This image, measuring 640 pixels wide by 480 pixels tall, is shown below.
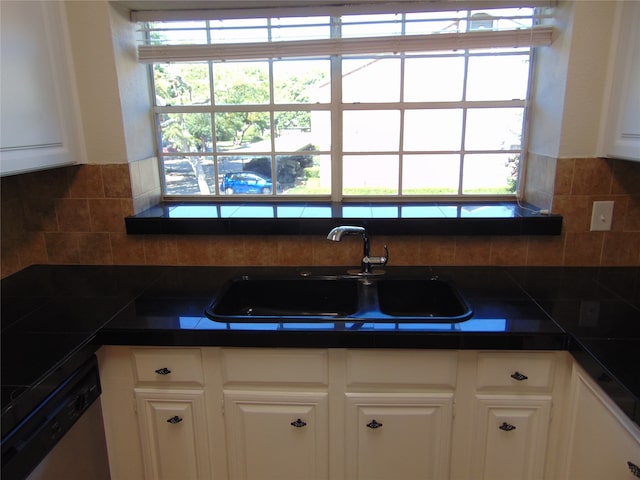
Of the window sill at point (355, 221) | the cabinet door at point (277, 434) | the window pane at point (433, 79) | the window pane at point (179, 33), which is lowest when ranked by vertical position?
the cabinet door at point (277, 434)

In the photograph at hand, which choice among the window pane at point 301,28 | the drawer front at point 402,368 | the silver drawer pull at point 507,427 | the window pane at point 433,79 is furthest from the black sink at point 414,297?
the window pane at point 301,28

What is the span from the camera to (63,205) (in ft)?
6.15

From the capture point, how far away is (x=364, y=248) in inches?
68.9

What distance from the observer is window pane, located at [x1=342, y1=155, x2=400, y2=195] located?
6.71 ft

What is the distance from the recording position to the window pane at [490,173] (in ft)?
6.61

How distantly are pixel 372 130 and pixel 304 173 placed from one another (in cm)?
37

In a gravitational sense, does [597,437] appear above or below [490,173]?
below

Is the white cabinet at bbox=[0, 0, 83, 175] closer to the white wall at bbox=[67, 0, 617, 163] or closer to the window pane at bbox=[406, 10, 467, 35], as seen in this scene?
the white wall at bbox=[67, 0, 617, 163]

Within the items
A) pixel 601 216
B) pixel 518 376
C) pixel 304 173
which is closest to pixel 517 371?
pixel 518 376

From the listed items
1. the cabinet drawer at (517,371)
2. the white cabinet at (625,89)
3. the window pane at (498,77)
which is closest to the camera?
the cabinet drawer at (517,371)

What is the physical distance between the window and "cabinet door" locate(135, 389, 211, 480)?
981mm

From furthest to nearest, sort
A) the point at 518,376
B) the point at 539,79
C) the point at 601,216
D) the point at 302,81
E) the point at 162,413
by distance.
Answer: the point at 302,81 < the point at 539,79 < the point at 601,216 < the point at 162,413 < the point at 518,376

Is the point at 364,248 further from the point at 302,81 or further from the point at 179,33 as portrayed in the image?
the point at 179,33

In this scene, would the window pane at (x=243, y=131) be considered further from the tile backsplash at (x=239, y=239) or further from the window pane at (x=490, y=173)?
the window pane at (x=490, y=173)
